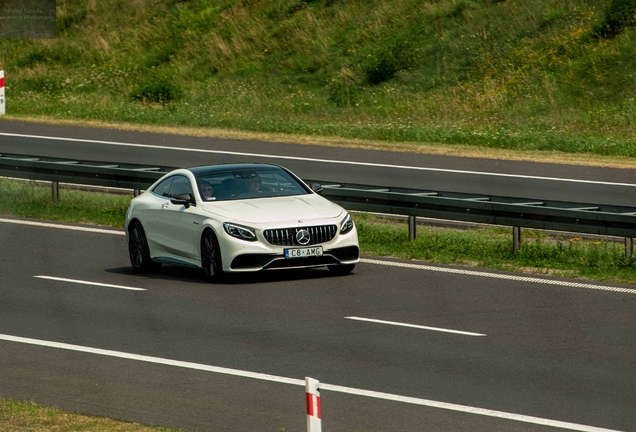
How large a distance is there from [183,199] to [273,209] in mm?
1211

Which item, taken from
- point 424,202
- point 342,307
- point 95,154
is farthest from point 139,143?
point 342,307

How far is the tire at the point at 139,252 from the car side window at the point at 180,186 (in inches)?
25.3

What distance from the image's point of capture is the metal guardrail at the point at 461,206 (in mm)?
15477

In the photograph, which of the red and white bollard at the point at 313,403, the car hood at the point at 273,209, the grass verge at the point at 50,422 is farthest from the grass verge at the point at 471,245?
the red and white bollard at the point at 313,403

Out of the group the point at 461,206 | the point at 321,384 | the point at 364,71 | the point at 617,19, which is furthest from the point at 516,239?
the point at 364,71

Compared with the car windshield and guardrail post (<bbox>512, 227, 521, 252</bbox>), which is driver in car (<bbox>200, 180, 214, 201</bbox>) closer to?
the car windshield

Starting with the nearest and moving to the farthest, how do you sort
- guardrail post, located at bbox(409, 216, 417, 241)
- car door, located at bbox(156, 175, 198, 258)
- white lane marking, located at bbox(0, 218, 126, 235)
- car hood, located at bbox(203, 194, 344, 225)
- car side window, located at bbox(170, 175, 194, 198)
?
car hood, located at bbox(203, 194, 344, 225)
car door, located at bbox(156, 175, 198, 258)
car side window, located at bbox(170, 175, 194, 198)
guardrail post, located at bbox(409, 216, 417, 241)
white lane marking, located at bbox(0, 218, 126, 235)

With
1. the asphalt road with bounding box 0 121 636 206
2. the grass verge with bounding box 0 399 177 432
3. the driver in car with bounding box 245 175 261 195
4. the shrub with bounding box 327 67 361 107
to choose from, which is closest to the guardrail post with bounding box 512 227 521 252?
the driver in car with bounding box 245 175 261 195

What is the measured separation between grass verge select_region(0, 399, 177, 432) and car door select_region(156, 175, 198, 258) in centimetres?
648

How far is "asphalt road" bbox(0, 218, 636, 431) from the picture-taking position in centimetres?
865

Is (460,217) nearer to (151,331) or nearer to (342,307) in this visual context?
(342,307)

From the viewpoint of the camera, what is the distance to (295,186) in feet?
51.9

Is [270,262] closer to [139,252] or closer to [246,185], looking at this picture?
[246,185]

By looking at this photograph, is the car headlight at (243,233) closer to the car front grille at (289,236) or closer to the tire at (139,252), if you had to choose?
the car front grille at (289,236)
